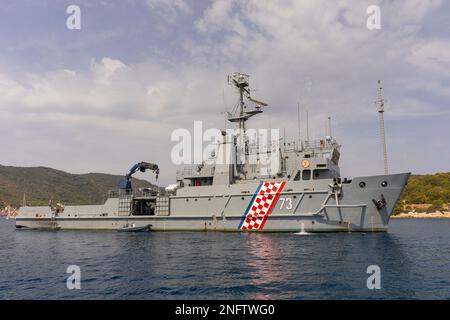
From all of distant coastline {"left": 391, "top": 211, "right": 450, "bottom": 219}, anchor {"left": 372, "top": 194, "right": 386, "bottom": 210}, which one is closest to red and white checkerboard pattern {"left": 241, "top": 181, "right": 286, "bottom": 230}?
anchor {"left": 372, "top": 194, "right": 386, "bottom": 210}

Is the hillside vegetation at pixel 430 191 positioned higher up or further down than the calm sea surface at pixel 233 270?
higher up

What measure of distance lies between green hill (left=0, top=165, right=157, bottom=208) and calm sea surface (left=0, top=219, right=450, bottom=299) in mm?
110081

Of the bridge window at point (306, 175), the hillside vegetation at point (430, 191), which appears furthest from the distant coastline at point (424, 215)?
the bridge window at point (306, 175)

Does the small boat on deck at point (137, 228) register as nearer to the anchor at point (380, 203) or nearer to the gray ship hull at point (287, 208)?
the gray ship hull at point (287, 208)

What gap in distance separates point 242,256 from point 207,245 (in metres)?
3.89

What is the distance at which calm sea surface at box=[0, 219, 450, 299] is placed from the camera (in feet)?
30.3

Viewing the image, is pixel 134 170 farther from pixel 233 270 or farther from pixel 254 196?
pixel 233 270

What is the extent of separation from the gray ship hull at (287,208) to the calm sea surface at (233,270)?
3097mm

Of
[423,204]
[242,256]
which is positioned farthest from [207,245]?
[423,204]

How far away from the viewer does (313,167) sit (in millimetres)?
23172

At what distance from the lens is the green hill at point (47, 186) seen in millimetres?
128875

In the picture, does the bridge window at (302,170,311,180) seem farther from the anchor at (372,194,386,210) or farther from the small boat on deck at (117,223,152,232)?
the small boat on deck at (117,223,152,232)
